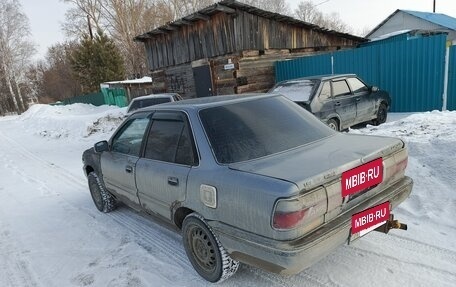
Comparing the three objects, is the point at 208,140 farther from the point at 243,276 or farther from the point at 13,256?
the point at 13,256

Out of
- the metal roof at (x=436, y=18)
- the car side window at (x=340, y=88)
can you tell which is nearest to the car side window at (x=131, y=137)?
the car side window at (x=340, y=88)

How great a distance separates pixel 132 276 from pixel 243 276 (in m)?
1.09

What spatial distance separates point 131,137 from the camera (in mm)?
3982

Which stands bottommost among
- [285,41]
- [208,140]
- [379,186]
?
[379,186]

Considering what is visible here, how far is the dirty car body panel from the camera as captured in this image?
7.24 ft

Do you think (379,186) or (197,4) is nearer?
(379,186)

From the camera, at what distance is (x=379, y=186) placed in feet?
9.11

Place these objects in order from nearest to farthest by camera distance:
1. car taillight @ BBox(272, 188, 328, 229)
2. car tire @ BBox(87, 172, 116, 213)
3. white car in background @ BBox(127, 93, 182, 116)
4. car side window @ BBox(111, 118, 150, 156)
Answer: car taillight @ BBox(272, 188, 328, 229) < car side window @ BBox(111, 118, 150, 156) < car tire @ BBox(87, 172, 116, 213) < white car in background @ BBox(127, 93, 182, 116)

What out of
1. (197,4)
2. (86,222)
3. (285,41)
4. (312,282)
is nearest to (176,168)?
(312,282)

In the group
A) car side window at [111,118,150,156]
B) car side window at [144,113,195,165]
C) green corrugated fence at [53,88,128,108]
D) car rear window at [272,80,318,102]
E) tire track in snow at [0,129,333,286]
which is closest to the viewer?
tire track in snow at [0,129,333,286]

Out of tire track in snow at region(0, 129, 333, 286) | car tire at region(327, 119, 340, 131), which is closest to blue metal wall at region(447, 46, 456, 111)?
car tire at region(327, 119, 340, 131)

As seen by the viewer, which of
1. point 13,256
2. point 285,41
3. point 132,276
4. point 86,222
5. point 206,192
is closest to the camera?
point 206,192

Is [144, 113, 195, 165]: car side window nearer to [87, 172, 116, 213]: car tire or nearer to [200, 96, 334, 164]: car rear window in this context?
[200, 96, 334, 164]: car rear window

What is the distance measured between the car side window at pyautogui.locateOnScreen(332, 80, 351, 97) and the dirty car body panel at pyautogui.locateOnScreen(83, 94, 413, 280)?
411cm
